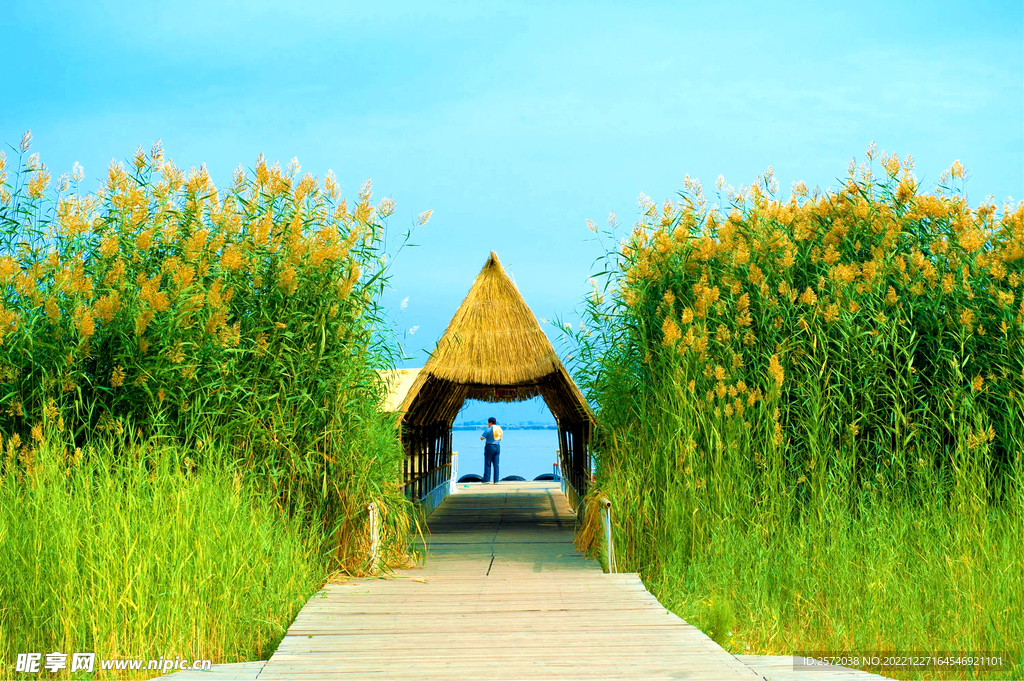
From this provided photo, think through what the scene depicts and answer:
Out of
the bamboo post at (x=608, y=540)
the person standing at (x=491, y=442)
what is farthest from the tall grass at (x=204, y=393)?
the person standing at (x=491, y=442)

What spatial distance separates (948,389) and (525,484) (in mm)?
12422

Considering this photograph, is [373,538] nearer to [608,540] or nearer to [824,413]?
[608,540]

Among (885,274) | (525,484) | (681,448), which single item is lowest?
(525,484)

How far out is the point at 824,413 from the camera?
24.6 feet

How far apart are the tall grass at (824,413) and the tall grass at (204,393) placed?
2300 mm

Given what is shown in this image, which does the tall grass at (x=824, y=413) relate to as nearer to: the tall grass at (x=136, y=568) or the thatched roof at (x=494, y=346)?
the thatched roof at (x=494, y=346)

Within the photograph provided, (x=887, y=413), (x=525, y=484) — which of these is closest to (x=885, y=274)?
(x=887, y=413)

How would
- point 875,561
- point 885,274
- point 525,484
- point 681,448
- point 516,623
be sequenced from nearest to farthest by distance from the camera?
point 516,623, point 875,561, point 681,448, point 885,274, point 525,484

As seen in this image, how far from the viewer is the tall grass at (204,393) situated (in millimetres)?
5551

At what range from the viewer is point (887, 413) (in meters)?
7.51

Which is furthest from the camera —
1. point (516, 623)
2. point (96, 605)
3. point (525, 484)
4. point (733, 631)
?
point (525, 484)

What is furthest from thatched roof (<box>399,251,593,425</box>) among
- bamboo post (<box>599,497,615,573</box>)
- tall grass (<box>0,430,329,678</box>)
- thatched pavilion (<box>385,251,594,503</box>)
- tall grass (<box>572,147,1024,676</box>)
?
tall grass (<box>0,430,329,678</box>)

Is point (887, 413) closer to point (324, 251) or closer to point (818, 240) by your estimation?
point (818, 240)

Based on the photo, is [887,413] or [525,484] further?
[525,484]
